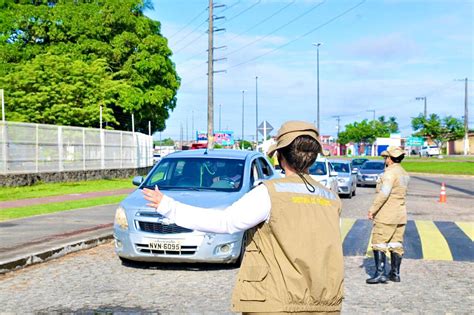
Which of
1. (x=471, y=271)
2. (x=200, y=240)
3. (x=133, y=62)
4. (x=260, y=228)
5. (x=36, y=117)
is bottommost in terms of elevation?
(x=471, y=271)

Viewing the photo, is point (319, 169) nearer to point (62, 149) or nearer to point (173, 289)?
point (62, 149)

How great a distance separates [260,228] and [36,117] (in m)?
34.4

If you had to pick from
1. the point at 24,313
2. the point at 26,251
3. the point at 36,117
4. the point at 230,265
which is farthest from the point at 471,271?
the point at 36,117

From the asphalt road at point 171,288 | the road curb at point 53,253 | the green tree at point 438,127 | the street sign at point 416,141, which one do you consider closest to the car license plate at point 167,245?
the asphalt road at point 171,288

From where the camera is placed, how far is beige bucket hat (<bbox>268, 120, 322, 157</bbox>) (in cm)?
304

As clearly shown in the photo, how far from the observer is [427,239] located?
456 inches

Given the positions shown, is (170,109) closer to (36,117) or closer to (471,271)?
(36,117)

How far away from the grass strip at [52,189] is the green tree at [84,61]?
9620mm

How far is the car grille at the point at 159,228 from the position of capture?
325 inches

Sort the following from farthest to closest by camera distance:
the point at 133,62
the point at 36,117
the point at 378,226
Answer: the point at 133,62
the point at 36,117
the point at 378,226

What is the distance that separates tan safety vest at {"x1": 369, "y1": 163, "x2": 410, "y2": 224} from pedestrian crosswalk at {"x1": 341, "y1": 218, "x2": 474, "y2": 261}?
237cm

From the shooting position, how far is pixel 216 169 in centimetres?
976

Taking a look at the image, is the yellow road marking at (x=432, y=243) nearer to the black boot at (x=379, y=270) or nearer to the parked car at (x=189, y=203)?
the black boot at (x=379, y=270)

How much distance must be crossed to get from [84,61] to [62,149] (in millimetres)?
A: 16499
